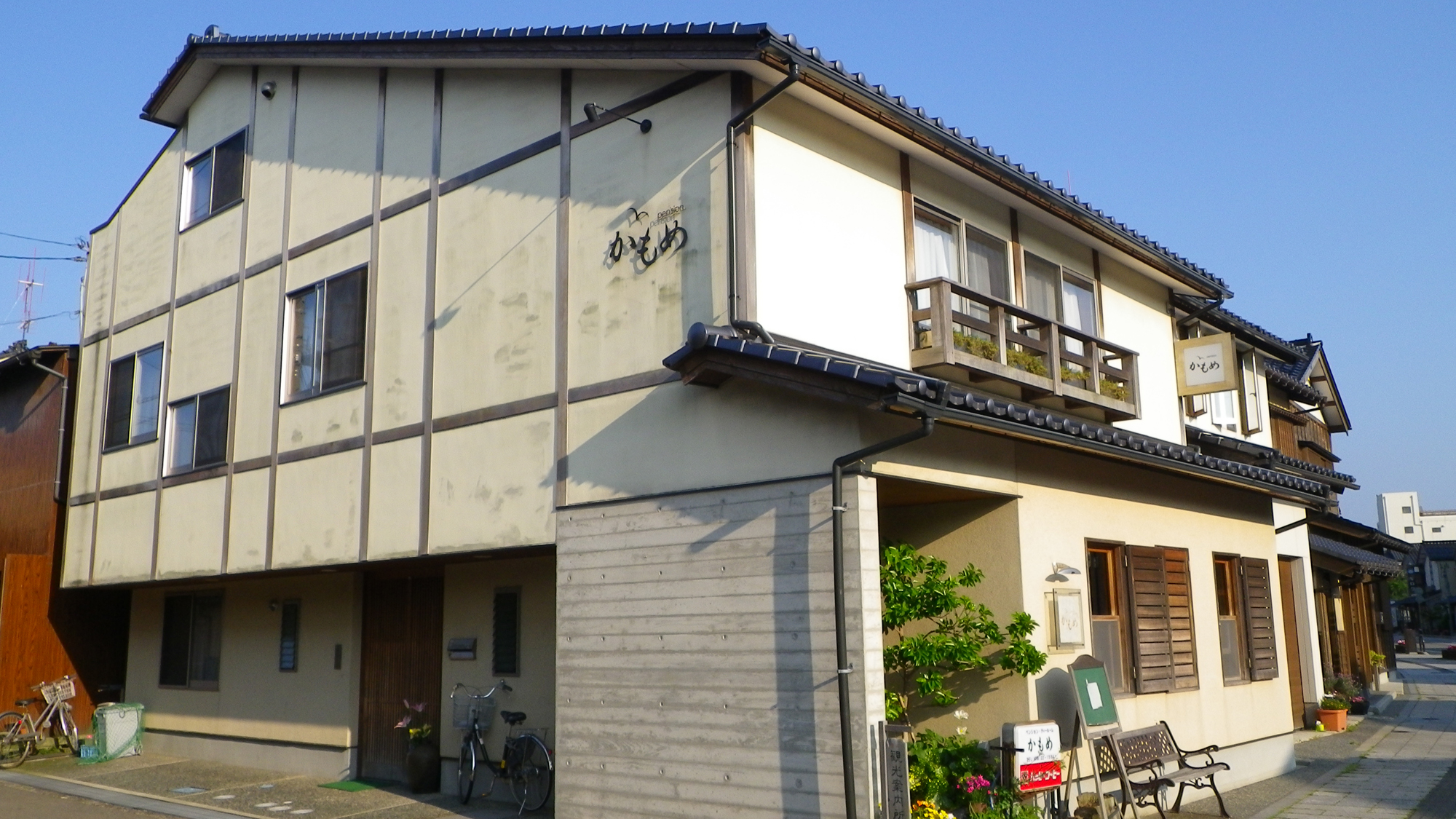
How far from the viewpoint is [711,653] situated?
888cm

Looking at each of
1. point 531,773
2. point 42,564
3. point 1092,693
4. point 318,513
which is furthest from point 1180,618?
point 42,564

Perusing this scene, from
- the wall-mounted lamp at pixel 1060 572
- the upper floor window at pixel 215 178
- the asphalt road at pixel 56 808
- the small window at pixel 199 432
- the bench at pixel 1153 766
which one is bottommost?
the asphalt road at pixel 56 808

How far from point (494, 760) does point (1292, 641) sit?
13.1 metres

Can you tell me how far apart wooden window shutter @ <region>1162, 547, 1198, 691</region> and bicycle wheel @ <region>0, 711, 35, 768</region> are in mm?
15071

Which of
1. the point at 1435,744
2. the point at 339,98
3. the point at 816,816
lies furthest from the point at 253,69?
the point at 1435,744

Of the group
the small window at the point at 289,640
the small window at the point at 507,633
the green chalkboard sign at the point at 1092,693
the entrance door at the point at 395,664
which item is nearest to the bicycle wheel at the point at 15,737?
the small window at the point at 289,640

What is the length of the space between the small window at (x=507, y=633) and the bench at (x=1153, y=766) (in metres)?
6.04

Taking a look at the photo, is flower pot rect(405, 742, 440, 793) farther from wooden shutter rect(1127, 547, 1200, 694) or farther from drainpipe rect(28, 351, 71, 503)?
drainpipe rect(28, 351, 71, 503)

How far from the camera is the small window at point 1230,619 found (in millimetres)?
12773

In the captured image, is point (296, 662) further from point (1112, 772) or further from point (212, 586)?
point (1112, 772)

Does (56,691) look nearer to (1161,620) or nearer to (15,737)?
(15,737)

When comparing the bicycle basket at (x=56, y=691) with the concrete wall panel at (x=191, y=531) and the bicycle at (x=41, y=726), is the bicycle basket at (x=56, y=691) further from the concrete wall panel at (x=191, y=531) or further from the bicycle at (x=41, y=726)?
the concrete wall panel at (x=191, y=531)

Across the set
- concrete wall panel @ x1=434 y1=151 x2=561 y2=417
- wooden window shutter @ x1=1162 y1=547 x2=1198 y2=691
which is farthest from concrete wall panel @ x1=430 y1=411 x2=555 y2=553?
wooden window shutter @ x1=1162 y1=547 x2=1198 y2=691

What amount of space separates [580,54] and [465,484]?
13.8 feet
